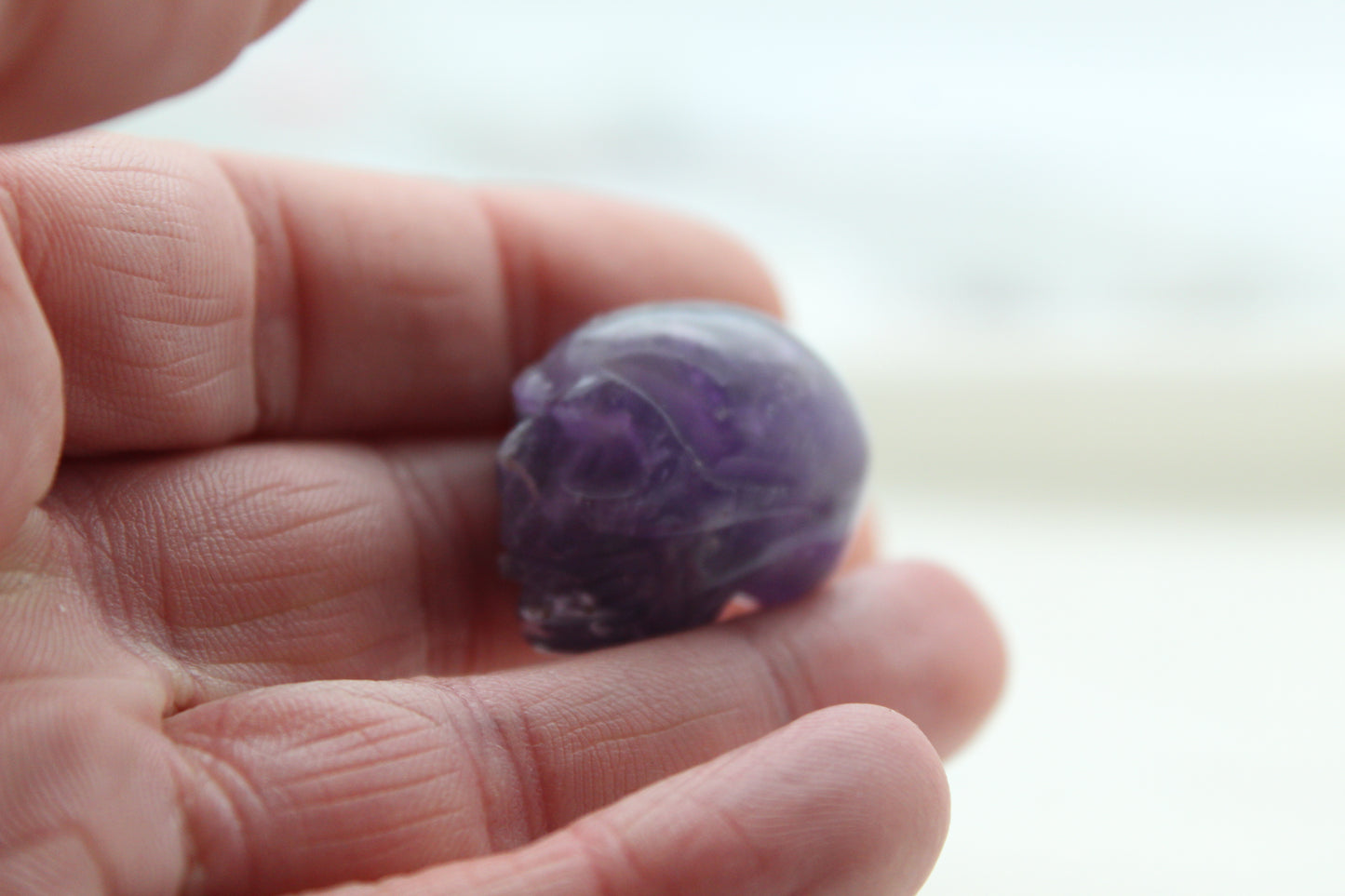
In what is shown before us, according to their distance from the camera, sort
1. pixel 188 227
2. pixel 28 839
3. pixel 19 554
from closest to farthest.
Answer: pixel 28 839, pixel 19 554, pixel 188 227

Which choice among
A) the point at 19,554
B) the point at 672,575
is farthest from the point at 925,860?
the point at 19,554

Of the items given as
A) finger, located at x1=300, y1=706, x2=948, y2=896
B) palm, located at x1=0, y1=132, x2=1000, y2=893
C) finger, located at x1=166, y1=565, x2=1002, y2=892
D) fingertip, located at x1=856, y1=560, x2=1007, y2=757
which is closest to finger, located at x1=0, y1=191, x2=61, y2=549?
palm, located at x1=0, y1=132, x2=1000, y2=893

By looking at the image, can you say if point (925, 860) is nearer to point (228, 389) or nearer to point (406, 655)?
point (406, 655)

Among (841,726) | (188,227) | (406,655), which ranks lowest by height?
(406,655)

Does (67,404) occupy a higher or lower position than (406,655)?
higher

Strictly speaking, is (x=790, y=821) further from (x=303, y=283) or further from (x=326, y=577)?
(x=303, y=283)

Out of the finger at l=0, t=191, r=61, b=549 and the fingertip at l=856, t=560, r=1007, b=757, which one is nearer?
the finger at l=0, t=191, r=61, b=549

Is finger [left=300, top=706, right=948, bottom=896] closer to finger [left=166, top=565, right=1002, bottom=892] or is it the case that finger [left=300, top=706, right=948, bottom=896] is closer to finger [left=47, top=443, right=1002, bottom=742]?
finger [left=166, top=565, right=1002, bottom=892]
